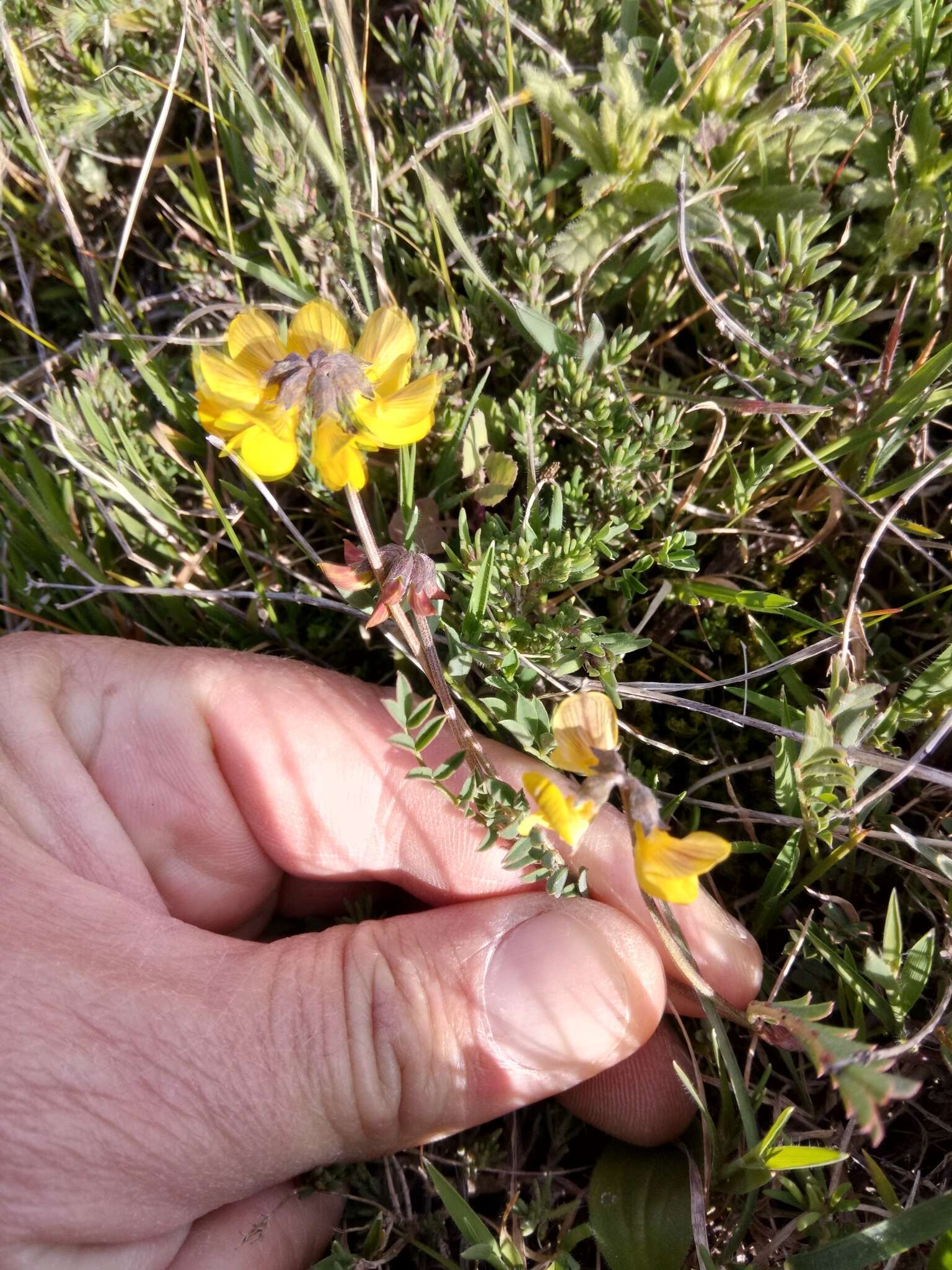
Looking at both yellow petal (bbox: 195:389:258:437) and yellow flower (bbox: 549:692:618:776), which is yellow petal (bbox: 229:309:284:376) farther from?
yellow flower (bbox: 549:692:618:776)

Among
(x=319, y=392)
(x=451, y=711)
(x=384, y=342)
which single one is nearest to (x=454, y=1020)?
(x=451, y=711)

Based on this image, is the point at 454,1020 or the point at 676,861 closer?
the point at 676,861

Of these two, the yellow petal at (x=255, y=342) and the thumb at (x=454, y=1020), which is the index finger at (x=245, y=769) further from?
the yellow petal at (x=255, y=342)

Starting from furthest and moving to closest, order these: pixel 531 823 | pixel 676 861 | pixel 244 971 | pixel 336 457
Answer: pixel 244 971, pixel 531 823, pixel 336 457, pixel 676 861

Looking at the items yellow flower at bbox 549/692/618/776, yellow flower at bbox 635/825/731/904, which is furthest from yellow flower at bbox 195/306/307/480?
yellow flower at bbox 635/825/731/904

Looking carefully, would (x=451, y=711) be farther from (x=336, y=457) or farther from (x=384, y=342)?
(x=384, y=342)
